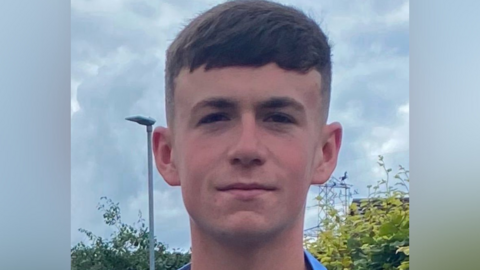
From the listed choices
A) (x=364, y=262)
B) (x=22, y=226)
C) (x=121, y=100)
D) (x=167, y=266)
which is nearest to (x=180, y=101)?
(x=121, y=100)

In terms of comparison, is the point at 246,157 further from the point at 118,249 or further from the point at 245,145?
the point at 118,249

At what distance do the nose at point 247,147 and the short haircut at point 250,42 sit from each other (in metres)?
0.29

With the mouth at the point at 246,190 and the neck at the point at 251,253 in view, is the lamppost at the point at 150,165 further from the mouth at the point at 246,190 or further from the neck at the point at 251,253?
the mouth at the point at 246,190

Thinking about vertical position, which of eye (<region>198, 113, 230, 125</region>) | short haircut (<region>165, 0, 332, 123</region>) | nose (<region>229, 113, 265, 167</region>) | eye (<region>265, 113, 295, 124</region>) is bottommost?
nose (<region>229, 113, 265, 167</region>)

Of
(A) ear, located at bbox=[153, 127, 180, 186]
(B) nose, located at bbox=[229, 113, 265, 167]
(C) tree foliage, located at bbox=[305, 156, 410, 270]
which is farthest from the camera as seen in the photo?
(C) tree foliage, located at bbox=[305, 156, 410, 270]

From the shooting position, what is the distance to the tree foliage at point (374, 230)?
320cm

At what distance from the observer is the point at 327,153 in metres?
3.09

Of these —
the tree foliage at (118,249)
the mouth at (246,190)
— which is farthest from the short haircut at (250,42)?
the tree foliage at (118,249)

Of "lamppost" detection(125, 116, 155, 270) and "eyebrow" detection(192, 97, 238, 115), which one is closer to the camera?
"eyebrow" detection(192, 97, 238, 115)

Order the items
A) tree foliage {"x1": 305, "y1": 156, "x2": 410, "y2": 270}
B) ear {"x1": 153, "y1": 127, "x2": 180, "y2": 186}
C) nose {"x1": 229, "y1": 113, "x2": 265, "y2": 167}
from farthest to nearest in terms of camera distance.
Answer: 1. tree foliage {"x1": 305, "y1": 156, "x2": 410, "y2": 270}
2. ear {"x1": 153, "y1": 127, "x2": 180, "y2": 186}
3. nose {"x1": 229, "y1": 113, "x2": 265, "y2": 167}

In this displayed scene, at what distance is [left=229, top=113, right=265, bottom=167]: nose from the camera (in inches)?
114

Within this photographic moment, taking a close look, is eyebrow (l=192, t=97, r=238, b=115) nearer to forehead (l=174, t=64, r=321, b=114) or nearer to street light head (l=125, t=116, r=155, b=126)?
forehead (l=174, t=64, r=321, b=114)

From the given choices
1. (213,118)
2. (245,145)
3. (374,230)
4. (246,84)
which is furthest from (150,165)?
(374,230)

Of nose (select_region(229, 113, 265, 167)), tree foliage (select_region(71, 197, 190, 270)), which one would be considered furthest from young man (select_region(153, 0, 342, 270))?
tree foliage (select_region(71, 197, 190, 270))
